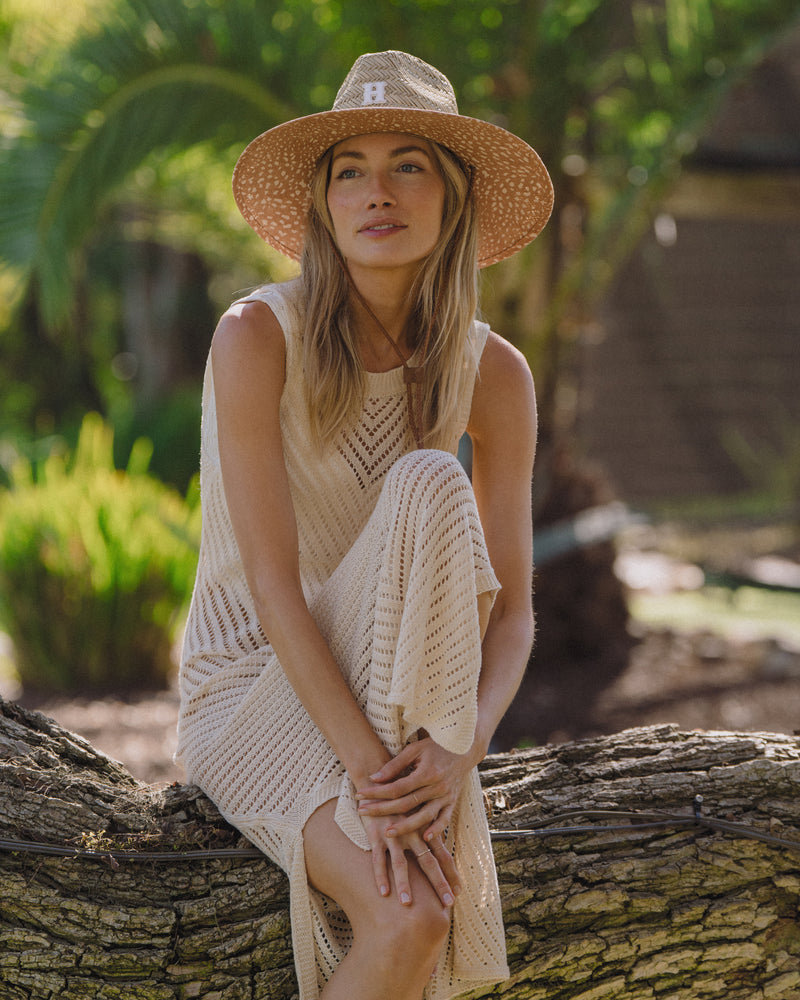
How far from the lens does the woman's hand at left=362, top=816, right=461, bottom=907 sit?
1.76m

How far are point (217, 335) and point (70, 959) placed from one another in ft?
3.83

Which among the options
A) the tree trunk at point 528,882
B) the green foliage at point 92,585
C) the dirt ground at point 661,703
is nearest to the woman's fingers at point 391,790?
the tree trunk at point 528,882

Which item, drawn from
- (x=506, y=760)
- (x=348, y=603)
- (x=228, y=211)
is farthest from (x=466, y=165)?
(x=228, y=211)

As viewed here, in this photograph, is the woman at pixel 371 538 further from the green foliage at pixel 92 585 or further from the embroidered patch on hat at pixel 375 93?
the green foliage at pixel 92 585

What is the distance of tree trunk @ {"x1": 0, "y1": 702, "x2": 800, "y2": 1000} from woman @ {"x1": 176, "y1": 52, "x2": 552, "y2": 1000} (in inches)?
5.0

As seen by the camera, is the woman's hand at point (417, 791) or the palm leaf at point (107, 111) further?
the palm leaf at point (107, 111)

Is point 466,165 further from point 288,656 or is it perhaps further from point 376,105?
point 288,656

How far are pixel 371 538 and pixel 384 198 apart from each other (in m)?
0.69

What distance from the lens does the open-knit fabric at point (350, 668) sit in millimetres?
1855

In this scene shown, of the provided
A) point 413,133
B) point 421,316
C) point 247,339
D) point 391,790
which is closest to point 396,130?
point 413,133

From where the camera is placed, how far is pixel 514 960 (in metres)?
2.08

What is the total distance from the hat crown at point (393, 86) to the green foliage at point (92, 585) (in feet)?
10.3

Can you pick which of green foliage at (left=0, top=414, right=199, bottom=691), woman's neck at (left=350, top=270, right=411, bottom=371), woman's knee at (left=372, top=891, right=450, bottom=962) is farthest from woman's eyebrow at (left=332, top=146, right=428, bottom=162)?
green foliage at (left=0, top=414, right=199, bottom=691)

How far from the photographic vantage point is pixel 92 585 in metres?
4.96
